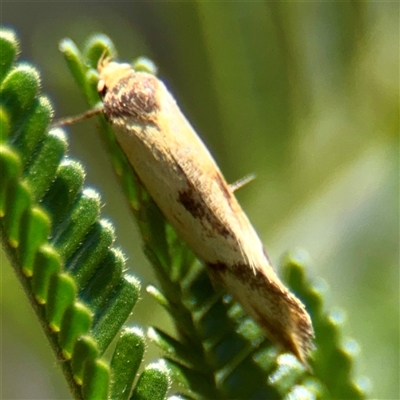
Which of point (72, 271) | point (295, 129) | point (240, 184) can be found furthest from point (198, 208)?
point (295, 129)

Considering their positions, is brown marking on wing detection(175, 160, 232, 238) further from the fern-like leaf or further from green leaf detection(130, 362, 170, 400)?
green leaf detection(130, 362, 170, 400)

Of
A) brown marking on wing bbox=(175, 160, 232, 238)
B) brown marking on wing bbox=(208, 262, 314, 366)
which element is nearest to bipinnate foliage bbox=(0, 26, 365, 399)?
brown marking on wing bbox=(208, 262, 314, 366)

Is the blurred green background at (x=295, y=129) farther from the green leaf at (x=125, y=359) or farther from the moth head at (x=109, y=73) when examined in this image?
the green leaf at (x=125, y=359)

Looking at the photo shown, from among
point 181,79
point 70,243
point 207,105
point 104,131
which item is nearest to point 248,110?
point 207,105

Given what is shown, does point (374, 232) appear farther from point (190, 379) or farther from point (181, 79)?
point (190, 379)

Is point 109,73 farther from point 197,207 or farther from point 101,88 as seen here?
point 197,207

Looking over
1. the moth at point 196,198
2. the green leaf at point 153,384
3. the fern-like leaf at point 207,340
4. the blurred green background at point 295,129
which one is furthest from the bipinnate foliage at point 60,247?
the blurred green background at point 295,129
